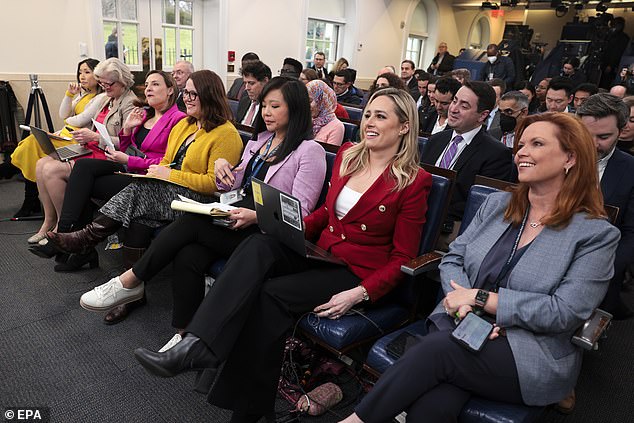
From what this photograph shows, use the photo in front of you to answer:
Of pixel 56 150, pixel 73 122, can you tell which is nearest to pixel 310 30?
pixel 73 122

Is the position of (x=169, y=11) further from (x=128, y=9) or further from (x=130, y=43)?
(x=130, y=43)

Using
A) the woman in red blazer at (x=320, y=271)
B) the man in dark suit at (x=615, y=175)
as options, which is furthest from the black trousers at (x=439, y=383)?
the man in dark suit at (x=615, y=175)

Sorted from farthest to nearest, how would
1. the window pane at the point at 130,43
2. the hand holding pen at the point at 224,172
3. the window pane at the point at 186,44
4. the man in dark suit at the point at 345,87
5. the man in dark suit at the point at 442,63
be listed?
the man in dark suit at the point at 442,63
the window pane at the point at 186,44
the window pane at the point at 130,43
the man in dark suit at the point at 345,87
the hand holding pen at the point at 224,172

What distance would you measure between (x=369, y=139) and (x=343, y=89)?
3.54 meters

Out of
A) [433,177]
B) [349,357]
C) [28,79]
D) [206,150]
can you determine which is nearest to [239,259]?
[349,357]

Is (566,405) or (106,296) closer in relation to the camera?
(566,405)

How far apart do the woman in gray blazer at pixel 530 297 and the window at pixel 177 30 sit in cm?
597

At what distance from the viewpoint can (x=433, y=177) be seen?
72.2 inches

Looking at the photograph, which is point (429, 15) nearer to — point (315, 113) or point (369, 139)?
point (315, 113)

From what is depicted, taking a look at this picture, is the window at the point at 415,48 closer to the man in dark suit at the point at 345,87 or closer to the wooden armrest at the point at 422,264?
the man in dark suit at the point at 345,87

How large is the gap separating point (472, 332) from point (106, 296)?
159 centimetres

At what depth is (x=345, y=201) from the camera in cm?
190

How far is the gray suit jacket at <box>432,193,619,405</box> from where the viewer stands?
1.31 m

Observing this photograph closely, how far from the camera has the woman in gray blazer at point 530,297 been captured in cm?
130
